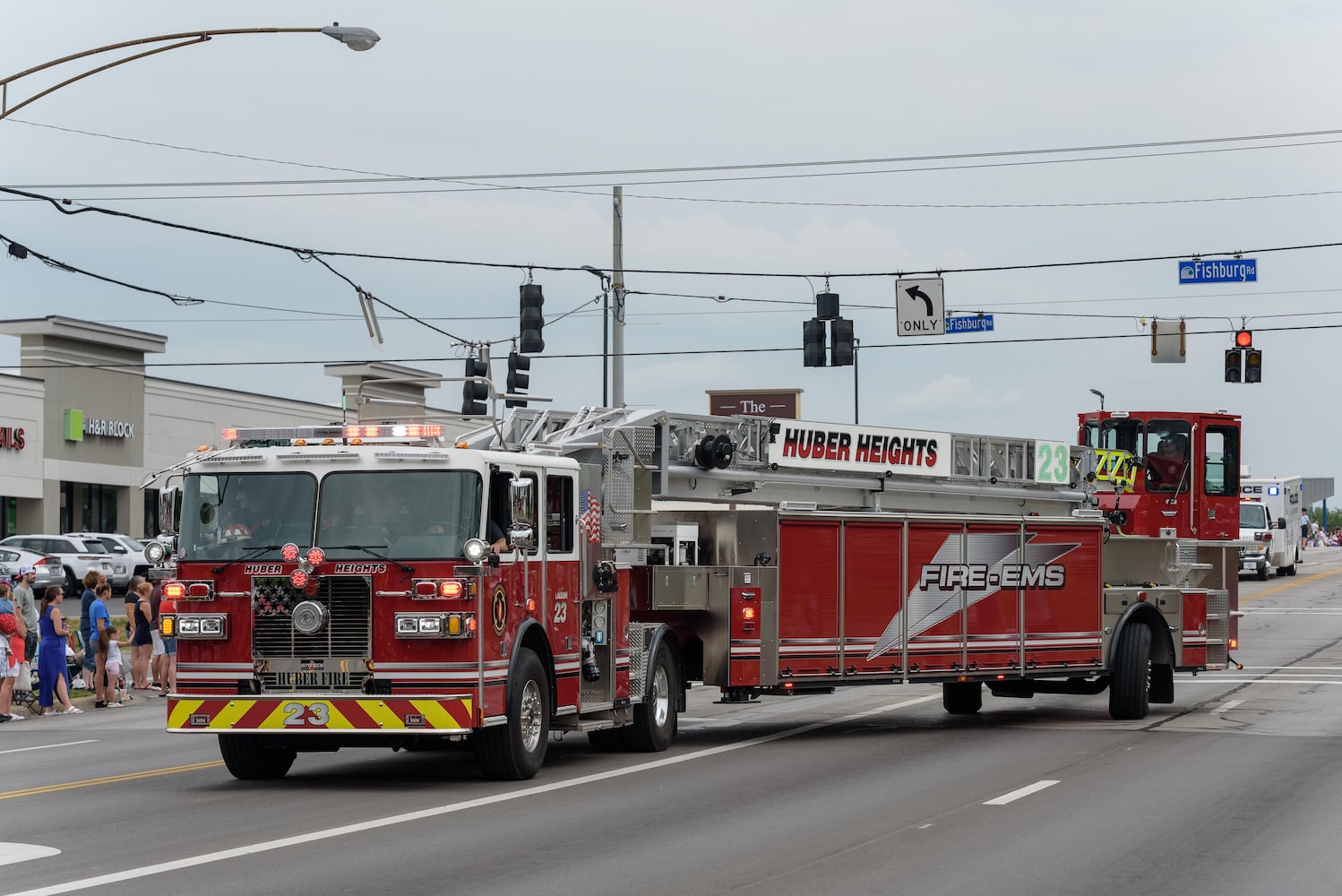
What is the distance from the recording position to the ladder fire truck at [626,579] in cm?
1330

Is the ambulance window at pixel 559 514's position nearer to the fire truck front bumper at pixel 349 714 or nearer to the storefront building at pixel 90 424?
the fire truck front bumper at pixel 349 714

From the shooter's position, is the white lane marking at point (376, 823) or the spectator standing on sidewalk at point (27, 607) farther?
the spectator standing on sidewalk at point (27, 607)

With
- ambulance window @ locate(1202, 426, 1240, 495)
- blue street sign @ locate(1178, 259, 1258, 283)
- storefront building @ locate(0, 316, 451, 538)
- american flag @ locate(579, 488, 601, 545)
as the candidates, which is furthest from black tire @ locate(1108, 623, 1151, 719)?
storefront building @ locate(0, 316, 451, 538)

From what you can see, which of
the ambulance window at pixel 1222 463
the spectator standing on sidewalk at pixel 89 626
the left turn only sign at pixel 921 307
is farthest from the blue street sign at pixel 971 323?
the spectator standing on sidewalk at pixel 89 626

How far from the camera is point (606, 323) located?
42.0 metres

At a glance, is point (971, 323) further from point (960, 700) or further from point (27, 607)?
point (27, 607)

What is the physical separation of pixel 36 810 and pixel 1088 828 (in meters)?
7.59

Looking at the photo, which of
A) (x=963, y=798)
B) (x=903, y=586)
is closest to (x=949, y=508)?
(x=903, y=586)

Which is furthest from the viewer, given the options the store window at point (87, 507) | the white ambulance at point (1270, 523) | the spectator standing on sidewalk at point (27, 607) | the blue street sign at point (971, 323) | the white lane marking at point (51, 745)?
the store window at point (87, 507)

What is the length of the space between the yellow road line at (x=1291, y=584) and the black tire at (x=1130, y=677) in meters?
25.1

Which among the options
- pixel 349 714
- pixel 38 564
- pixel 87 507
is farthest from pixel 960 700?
pixel 87 507

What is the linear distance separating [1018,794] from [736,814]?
2468mm

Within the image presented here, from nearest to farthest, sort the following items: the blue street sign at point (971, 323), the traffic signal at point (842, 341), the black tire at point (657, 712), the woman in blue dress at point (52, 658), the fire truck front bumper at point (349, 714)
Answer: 1. the fire truck front bumper at point (349, 714)
2. the black tire at point (657, 712)
3. the woman in blue dress at point (52, 658)
4. the traffic signal at point (842, 341)
5. the blue street sign at point (971, 323)

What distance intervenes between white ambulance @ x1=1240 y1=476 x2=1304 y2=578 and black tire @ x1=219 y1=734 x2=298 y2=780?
39.0 metres
